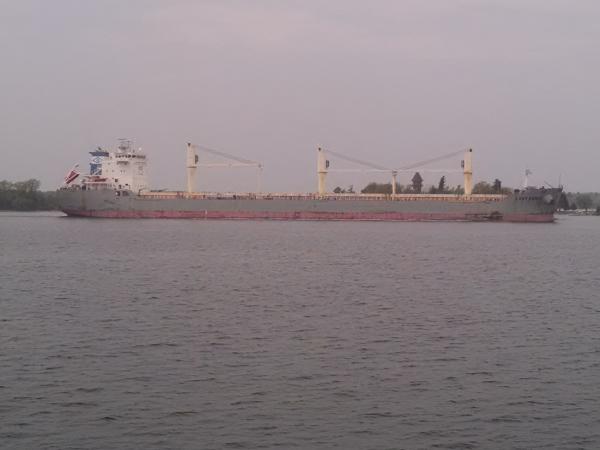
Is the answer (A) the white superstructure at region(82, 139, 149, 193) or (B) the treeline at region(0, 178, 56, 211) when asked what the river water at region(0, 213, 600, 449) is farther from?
(B) the treeline at region(0, 178, 56, 211)

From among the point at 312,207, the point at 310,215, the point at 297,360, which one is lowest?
the point at 297,360

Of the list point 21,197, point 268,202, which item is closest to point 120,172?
point 268,202

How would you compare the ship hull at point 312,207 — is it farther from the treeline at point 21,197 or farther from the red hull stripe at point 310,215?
the treeline at point 21,197

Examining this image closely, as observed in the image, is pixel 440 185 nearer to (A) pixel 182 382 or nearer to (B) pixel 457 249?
(B) pixel 457 249

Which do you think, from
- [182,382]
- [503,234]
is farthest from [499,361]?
[503,234]

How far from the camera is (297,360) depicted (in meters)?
11.2

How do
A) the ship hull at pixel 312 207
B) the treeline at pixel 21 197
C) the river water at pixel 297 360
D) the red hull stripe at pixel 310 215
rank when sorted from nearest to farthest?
1. the river water at pixel 297 360
2. the ship hull at pixel 312 207
3. the red hull stripe at pixel 310 215
4. the treeline at pixel 21 197

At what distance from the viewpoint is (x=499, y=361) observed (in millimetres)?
11445

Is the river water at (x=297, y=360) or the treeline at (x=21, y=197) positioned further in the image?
the treeline at (x=21, y=197)

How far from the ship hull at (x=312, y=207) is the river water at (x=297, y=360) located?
1415 inches

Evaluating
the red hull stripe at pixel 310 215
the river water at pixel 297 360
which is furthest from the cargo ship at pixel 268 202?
the river water at pixel 297 360

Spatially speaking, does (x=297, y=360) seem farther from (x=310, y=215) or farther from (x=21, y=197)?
(x=21, y=197)

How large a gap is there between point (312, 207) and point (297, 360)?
49299 millimetres

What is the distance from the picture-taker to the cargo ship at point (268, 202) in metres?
58.4
